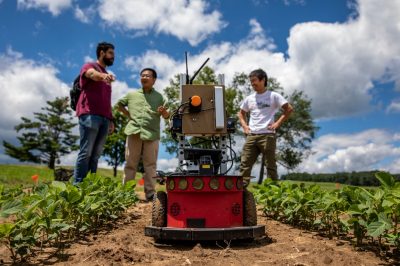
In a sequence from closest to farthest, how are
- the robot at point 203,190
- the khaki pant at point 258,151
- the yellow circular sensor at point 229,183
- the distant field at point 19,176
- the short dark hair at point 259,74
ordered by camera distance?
the robot at point 203,190, the yellow circular sensor at point 229,183, the khaki pant at point 258,151, the short dark hair at point 259,74, the distant field at point 19,176

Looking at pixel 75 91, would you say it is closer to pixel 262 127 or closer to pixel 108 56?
pixel 108 56

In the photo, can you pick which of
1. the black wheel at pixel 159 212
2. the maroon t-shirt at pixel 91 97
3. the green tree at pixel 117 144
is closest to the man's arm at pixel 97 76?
the maroon t-shirt at pixel 91 97

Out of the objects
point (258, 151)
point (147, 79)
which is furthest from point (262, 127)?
point (147, 79)

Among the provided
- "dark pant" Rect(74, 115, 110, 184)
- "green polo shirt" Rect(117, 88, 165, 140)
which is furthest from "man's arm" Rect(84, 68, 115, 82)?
"green polo shirt" Rect(117, 88, 165, 140)

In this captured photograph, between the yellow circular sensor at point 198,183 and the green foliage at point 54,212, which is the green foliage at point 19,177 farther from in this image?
the yellow circular sensor at point 198,183

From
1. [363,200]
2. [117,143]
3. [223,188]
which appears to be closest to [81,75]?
[223,188]

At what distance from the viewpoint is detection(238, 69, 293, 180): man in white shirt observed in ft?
21.5

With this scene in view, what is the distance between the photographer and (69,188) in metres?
3.98

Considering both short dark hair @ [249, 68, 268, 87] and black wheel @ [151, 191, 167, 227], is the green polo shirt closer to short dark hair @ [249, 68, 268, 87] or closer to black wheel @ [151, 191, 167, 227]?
short dark hair @ [249, 68, 268, 87]

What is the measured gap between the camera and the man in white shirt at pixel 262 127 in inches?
258

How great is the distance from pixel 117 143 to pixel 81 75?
39.0 meters

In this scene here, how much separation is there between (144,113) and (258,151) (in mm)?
2166

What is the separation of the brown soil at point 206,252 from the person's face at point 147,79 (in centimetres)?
332

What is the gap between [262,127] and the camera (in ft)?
21.5
